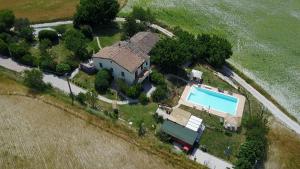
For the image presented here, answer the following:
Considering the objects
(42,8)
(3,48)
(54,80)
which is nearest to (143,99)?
(54,80)

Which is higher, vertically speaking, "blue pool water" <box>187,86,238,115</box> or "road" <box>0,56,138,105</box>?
"road" <box>0,56,138,105</box>

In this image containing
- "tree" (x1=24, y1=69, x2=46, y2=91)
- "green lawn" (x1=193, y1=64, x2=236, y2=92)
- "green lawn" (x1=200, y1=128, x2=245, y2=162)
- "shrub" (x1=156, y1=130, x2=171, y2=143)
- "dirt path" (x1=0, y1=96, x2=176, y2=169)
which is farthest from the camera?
"green lawn" (x1=193, y1=64, x2=236, y2=92)

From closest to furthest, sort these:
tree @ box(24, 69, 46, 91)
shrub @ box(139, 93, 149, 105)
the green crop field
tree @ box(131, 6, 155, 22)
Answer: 1. tree @ box(24, 69, 46, 91)
2. shrub @ box(139, 93, 149, 105)
3. the green crop field
4. tree @ box(131, 6, 155, 22)

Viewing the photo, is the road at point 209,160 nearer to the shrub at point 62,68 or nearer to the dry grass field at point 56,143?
the dry grass field at point 56,143

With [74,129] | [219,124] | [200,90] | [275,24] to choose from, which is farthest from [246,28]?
[74,129]

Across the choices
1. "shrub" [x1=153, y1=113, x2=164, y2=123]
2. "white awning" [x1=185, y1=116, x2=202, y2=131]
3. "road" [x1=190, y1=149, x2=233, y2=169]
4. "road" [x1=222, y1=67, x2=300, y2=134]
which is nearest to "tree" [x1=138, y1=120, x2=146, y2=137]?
"shrub" [x1=153, y1=113, x2=164, y2=123]

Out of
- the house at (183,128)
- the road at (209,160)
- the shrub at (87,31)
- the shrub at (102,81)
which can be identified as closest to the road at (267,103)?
the house at (183,128)

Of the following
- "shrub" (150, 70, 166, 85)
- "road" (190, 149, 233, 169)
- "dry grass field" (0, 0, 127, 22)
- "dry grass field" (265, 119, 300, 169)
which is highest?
"dry grass field" (0, 0, 127, 22)

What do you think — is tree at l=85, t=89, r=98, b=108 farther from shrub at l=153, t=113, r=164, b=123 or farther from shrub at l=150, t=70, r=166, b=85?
shrub at l=150, t=70, r=166, b=85

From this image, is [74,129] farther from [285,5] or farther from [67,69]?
[285,5]
